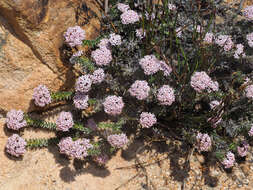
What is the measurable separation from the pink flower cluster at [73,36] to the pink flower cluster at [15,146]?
5.34 ft

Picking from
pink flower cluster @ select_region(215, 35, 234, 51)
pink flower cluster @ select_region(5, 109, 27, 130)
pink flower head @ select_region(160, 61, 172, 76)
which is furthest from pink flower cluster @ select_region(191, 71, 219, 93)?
pink flower cluster @ select_region(5, 109, 27, 130)

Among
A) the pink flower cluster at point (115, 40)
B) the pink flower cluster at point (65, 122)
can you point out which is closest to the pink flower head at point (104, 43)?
the pink flower cluster at point (115, 40)

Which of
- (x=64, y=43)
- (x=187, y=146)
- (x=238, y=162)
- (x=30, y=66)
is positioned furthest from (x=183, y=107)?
(x=30, y=66)

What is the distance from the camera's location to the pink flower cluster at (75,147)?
3.91m

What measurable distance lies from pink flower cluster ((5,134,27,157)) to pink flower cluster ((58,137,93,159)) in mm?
580

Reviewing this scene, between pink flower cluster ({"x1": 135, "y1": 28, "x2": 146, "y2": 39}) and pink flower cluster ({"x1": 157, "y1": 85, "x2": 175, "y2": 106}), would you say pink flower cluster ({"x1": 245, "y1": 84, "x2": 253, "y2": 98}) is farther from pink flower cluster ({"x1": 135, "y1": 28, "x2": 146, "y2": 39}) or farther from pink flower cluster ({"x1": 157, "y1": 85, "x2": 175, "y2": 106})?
pink flower cluster ({"x1": 135, "y1": 28, "x2": 146, "y2": 39})

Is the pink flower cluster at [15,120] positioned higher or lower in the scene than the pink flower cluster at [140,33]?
lower

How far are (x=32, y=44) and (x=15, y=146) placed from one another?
5.02ft

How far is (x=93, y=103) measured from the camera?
4.21m

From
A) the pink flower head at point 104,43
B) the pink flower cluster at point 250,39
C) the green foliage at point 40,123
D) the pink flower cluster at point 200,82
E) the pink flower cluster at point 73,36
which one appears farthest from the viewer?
the pink flower cluster at point 250,39

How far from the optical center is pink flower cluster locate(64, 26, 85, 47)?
4180 mm

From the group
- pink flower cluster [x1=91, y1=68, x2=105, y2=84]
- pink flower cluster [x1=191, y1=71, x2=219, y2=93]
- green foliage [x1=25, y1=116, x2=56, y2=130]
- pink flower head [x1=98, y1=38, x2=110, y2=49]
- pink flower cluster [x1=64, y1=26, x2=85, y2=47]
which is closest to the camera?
pink flower cluster [x1=191, y1=71, x2=219, y2=93]

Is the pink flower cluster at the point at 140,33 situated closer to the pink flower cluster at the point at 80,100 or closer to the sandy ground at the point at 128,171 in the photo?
the pink flower cluster at the point at 80,100

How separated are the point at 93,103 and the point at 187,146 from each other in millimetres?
1679
